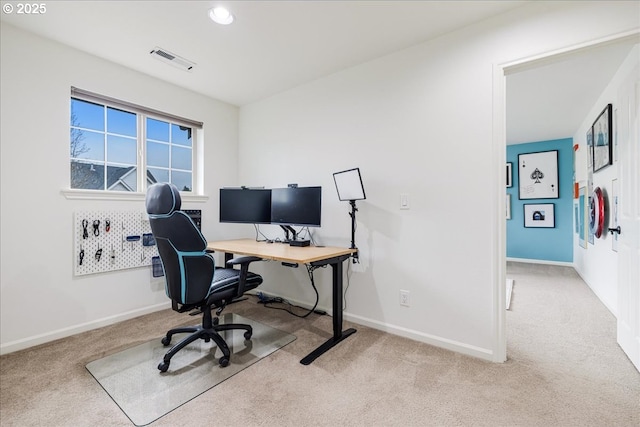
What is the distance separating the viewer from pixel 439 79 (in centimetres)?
218

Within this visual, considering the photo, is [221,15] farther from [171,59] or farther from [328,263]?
[328,263]

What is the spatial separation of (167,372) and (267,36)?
2.52 metres

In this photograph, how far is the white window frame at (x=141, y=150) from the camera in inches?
96.4

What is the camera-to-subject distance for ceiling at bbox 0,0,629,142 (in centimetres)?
189

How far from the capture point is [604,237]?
10.7 feet

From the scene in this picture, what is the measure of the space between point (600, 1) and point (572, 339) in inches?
94.2

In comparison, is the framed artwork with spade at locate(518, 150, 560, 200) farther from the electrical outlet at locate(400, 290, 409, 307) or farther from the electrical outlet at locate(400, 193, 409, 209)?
the electrical outlet at locate(400, 290, 409, 307)

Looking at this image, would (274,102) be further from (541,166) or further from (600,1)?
(541,166)

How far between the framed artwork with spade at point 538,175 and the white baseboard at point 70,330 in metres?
6.53

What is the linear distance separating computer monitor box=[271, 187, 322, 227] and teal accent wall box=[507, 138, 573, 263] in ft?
16.7

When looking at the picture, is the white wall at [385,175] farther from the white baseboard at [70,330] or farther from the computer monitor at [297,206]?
the computer monitor at [297,206]

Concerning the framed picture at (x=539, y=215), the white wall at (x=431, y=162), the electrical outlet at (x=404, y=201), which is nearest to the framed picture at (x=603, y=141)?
the white wall at (x=431, y=162)

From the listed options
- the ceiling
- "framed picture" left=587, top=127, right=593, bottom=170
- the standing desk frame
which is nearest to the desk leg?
the standing desk frame

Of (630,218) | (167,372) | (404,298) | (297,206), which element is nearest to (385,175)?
(297,206)
